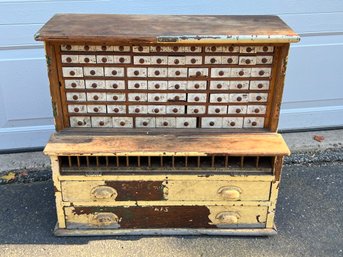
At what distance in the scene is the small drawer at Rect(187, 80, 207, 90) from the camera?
2.02 metres

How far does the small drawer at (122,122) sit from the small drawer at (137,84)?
163 millimetres

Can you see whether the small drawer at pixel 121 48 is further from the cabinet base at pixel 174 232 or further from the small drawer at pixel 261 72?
the cabinet base at pixel 174 232

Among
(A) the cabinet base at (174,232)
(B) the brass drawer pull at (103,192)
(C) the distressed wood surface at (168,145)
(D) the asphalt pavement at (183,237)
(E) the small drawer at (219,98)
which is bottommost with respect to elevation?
(D) the asphalt pavement at (183,237)

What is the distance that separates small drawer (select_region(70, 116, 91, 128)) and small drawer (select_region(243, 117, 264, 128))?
0.75m

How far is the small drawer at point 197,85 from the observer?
6.63 ft

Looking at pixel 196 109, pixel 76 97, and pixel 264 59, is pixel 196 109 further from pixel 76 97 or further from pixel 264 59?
pixel 76 97

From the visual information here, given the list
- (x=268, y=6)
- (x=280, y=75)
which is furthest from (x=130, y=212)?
(x=268, y=6)

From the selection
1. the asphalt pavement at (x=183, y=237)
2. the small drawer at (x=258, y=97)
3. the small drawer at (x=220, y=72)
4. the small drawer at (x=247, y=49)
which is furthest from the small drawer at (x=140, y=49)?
the asphalt pavement at (x=183, y=237)

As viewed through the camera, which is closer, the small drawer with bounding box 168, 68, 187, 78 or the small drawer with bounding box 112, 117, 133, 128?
the small drawer with bounding box 168, 68, 187, 78

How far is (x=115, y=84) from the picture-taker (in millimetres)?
2012

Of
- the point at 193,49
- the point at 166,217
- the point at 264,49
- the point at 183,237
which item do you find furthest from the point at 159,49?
the point at 183,237

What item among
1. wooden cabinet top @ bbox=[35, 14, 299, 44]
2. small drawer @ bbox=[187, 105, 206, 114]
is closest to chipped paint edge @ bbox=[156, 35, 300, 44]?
wooden cabinet top @ bbox=[35, 14, 299, 44]

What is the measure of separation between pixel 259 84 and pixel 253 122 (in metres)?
0.20

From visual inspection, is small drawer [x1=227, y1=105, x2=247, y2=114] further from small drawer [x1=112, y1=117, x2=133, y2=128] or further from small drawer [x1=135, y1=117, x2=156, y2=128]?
small drawer [x1=112, y1=117, x2=133, y2=128]
